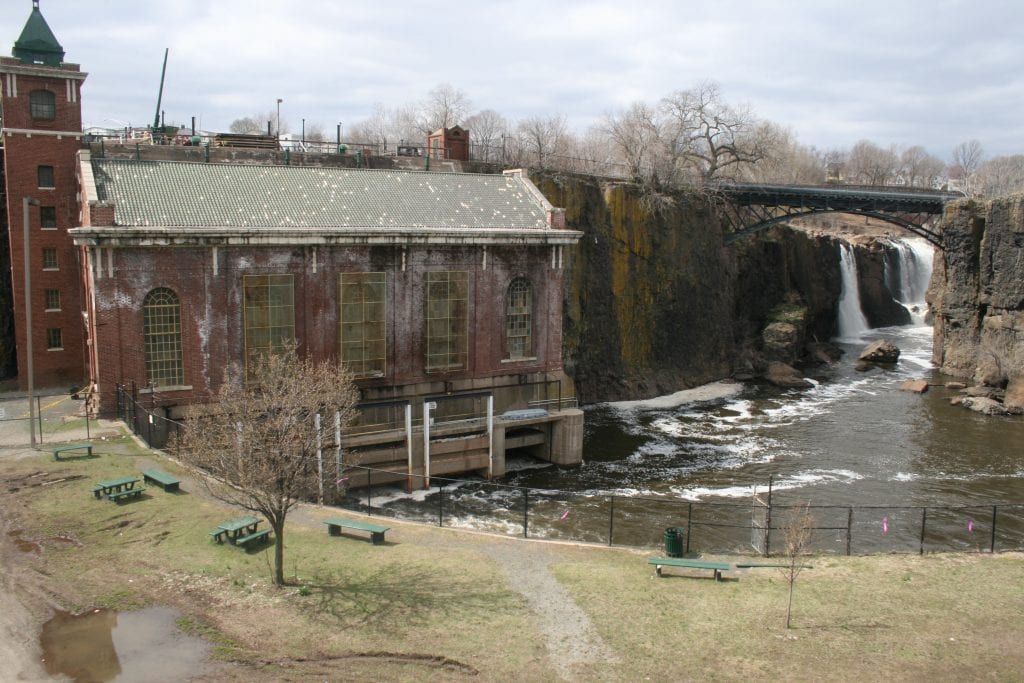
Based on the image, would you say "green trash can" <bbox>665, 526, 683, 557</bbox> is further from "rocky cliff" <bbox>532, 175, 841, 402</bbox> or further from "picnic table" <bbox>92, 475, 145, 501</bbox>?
"rocky cliff" <bbox>532, 175, 841, 402</bbox>

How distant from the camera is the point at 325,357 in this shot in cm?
3278

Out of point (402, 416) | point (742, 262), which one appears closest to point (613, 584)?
point (402, 416)

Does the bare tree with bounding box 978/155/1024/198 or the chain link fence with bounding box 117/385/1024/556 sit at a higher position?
the bare tree with bounding box 978/155/1024/198

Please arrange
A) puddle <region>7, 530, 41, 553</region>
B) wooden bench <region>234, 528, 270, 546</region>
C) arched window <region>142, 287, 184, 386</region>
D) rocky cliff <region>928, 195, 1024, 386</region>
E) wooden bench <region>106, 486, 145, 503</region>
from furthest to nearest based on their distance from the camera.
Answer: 1. rocky cliff <region>928, 195, 1024, 386</region>
2. arched window <region>142, 287, 184, 386</region>
3. wooden bench <region>106, 486, 145, 503</region>
4. wooden bench <region>234, 528, 270, 546</region>
5. puddle <region>7, 530, 41, 553</region>

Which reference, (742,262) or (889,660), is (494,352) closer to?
(889,660)

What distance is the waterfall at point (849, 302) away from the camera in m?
75.4

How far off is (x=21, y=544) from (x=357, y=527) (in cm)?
771

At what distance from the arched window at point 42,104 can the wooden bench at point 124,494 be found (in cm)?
2165

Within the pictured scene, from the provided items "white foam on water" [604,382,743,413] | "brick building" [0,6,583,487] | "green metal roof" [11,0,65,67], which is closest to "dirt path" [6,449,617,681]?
"brick building" [0,6,583,487]

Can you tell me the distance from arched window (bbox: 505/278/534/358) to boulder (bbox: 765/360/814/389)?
25854mm

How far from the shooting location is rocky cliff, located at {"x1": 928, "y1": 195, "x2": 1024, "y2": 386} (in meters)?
55.6

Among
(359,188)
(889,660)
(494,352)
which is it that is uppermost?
(359,188)

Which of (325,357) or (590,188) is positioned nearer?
(325,357)

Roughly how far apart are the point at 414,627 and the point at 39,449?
16230 mm
